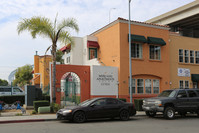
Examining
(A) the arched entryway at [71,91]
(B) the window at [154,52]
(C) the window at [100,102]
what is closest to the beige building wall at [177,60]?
(B) the window at [154,52]

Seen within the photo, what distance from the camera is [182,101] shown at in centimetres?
1573

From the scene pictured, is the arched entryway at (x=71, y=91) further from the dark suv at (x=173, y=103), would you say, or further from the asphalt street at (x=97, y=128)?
the asphalt street at (x=97, y=128)

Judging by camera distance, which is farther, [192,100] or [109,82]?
[109,82]

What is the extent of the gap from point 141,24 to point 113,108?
12.1m

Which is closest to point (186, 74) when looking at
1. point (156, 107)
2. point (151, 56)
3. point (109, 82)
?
point (151, 56)

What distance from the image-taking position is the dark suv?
49.7 ft

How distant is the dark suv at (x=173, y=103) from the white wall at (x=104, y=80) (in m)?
6.21

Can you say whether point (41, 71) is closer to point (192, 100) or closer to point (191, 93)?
point (191, 93)

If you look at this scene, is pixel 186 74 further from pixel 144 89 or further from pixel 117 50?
pixel 117 50

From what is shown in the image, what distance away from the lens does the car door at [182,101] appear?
15.5 metres

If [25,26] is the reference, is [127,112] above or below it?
below

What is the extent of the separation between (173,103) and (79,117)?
6150mm

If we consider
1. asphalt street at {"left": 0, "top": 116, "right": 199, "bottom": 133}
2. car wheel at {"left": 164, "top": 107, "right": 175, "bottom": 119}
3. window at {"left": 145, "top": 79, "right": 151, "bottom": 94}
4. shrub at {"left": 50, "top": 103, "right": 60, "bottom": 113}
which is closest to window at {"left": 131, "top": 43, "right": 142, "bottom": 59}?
window at {"left": 145, "top": 79, "right": 151, "bottom": 94}

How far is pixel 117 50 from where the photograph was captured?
2273cm
